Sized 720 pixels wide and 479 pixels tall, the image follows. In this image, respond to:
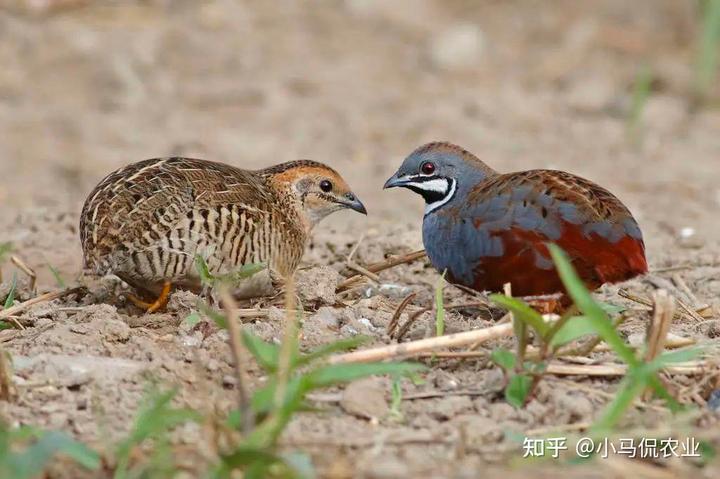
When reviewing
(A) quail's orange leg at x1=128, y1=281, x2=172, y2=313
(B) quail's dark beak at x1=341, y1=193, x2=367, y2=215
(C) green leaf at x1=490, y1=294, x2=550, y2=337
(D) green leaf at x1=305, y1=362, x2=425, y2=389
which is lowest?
(A) quail's orange leg at x1=128, y1=281, x2=172, y2=313

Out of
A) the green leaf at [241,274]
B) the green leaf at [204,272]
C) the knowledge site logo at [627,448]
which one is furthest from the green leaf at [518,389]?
the green leaf at [204,272]

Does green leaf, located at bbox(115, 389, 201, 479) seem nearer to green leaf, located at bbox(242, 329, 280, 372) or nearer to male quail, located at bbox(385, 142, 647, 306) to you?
green leaf, located at bbox(242, 329, 280, 372)

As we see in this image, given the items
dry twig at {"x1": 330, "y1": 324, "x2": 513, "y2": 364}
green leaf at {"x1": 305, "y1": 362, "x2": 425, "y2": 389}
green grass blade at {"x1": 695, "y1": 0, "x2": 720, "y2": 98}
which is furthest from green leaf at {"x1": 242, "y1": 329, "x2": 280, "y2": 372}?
green grass blade at {"x1": 695, "y1": 0, "x2": 720, "y2": 98}

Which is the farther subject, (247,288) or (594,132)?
(594,132)

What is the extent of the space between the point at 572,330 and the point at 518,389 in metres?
0.29

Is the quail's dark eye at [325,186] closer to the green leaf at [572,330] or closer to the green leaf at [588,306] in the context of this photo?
the green leaf at [572,330]

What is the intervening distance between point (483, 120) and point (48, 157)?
379 centimetres

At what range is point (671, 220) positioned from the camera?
27.5ft

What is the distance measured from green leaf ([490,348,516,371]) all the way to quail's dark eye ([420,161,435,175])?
7.09 feet

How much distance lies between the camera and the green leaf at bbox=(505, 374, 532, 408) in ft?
13.5

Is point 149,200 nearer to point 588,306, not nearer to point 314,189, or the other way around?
point 314,189

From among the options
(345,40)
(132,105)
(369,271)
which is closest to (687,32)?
(345,40)

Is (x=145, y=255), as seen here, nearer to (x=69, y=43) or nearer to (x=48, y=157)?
(x=48, y=157)

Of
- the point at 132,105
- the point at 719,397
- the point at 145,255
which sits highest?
the point at 132,105
